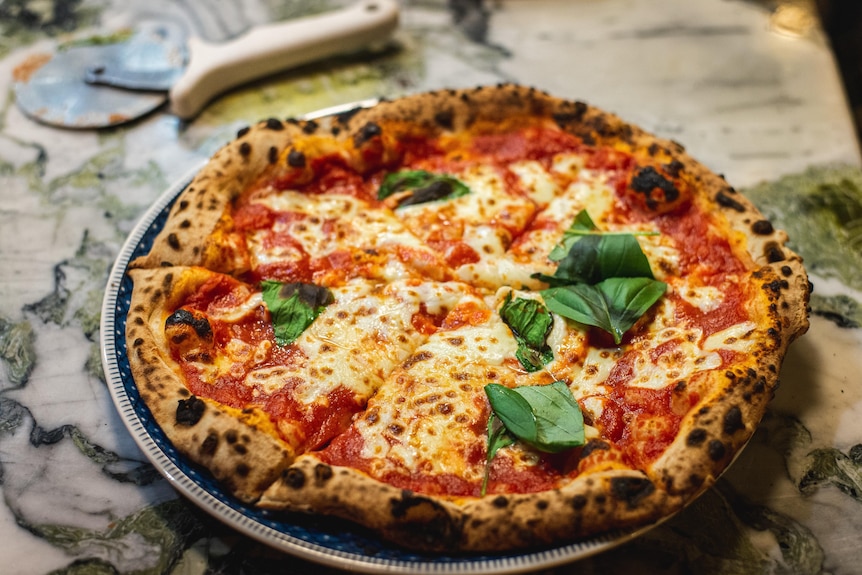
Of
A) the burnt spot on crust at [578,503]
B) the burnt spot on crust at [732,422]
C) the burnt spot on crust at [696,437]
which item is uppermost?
the burnt spot on crust at [732,422]

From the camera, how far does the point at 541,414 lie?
2.35 m

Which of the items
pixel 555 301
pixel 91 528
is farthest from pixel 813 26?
pixel 91 528

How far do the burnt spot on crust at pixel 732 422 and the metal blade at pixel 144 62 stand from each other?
3.38 metres

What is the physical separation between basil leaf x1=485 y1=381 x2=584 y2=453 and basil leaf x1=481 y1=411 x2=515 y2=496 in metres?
0.02

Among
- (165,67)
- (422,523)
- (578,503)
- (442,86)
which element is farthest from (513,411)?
(165,67)

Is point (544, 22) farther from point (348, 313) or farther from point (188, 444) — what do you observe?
point (188, 444)

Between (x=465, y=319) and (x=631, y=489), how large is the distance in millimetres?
888

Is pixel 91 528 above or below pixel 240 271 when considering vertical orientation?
below

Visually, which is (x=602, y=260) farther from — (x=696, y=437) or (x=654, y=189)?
(x=696, y=437)

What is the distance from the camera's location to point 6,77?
437cm

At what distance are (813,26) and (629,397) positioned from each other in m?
3.73

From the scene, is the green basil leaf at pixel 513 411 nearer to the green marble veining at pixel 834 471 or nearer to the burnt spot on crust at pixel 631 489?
the burnt spot on crust at pixel 631 489

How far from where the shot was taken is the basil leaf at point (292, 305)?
265 centimetres

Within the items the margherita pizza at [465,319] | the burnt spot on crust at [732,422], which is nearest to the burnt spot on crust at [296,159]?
the margherita pizza at [465,319]
